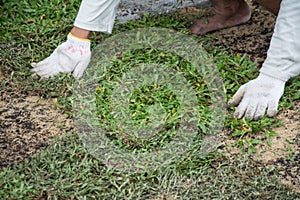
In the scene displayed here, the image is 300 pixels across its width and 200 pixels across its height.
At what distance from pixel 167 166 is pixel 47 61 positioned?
101 centimetres

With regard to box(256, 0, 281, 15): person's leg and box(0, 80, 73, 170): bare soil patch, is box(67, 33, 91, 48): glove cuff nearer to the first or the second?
box(0, 80, 73, 170): bare soil patch

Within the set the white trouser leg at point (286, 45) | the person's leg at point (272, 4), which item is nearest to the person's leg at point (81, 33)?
the white trouser leg at point (286, 45)

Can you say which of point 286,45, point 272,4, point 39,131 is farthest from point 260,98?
point 39,131

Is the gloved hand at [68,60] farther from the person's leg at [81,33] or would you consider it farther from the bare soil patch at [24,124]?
the bare soil patch at [24,124]

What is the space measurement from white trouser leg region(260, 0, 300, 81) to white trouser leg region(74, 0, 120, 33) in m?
0.87

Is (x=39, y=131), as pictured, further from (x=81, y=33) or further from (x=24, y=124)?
(x=81, y=33)

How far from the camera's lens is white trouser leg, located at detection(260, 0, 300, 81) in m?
2.66

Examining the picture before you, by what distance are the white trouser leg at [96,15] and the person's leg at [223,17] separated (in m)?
0.77

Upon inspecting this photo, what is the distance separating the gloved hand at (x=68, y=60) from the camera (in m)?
2.93

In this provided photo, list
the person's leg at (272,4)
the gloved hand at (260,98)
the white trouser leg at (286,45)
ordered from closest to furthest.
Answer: the white trouser leg at (286,45) < the gloved hand at (260,98) < the person's leg at (272,4)

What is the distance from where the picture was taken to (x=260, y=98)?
2779 millimetres

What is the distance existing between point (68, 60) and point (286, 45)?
47.0 inches

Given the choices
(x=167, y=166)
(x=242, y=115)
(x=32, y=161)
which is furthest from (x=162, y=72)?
(x=32, y=161)

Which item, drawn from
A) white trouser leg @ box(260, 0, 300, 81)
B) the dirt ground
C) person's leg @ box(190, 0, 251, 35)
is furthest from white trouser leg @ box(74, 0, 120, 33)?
white trouser leg @ box(260, 0, 300, 81)
